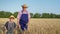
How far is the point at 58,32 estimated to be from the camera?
22.0 feet

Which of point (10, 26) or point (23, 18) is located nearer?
point (10, 26)

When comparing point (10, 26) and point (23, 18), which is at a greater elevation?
point (23, 18)

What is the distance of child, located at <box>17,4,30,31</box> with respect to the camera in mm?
6593

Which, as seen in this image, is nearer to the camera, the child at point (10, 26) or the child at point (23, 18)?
the child at point (10, 26)

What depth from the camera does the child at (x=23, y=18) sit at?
21.6 ft

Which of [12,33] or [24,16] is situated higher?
[24,16]

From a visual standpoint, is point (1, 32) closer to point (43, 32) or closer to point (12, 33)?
point (12, 33)

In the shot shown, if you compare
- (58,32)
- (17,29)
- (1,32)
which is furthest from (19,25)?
(58,32)

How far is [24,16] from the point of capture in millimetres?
6660

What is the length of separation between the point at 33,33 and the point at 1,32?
0.86 m

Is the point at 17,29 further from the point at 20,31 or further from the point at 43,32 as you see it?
the point at 43,32

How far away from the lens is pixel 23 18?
264 inches

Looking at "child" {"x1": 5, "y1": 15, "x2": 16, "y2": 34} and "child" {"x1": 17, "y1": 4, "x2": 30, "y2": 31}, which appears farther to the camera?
"child" {"x1": 17, "y1": 4, "x2": 30, "y2": 31}

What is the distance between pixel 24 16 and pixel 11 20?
46 centimetres
